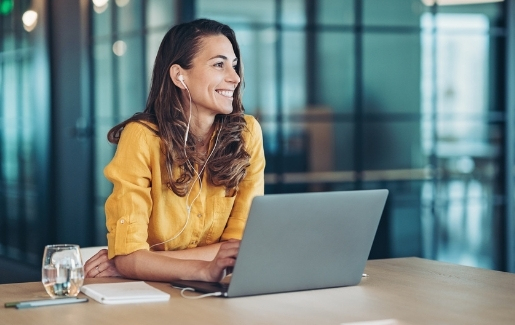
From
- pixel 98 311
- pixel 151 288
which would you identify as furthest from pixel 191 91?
pixel 98 311

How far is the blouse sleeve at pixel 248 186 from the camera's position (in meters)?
2.35

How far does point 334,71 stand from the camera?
529 cm

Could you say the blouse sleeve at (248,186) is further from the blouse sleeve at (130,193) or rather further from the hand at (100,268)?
the hand at (100,268)

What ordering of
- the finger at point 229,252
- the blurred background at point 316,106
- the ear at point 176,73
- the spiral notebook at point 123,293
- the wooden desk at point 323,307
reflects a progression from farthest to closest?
1. the blurred background at point 316,106
2. the ear at point 176,73
3. the finger at point 229,252
4. the spiral notebook at point 123,293
5. the wooden desk at point 323,307

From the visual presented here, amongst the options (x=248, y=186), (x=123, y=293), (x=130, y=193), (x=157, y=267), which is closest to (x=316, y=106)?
(x=248, y=186)

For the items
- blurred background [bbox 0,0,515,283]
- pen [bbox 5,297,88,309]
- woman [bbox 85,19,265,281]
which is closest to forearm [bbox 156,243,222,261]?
woman [bbox 85,19,265,281]

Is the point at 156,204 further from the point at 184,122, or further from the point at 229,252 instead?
the point at 229,252

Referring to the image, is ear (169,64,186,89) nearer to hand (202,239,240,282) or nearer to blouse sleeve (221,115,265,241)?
blouse sleeve (221,115,265,241)

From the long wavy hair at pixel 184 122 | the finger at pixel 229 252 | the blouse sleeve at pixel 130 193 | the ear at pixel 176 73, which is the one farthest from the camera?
the ear at pixel 176 73

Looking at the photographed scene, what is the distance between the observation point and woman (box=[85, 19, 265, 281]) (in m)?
2.14

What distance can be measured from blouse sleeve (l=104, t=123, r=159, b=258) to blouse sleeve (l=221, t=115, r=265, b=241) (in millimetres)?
263

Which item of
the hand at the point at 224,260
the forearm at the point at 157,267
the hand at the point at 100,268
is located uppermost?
the hand at the point at 224,260

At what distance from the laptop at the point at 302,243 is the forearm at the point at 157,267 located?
0.05m

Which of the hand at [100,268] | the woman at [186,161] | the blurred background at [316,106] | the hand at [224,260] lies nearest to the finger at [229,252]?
the hand at [224,260]
